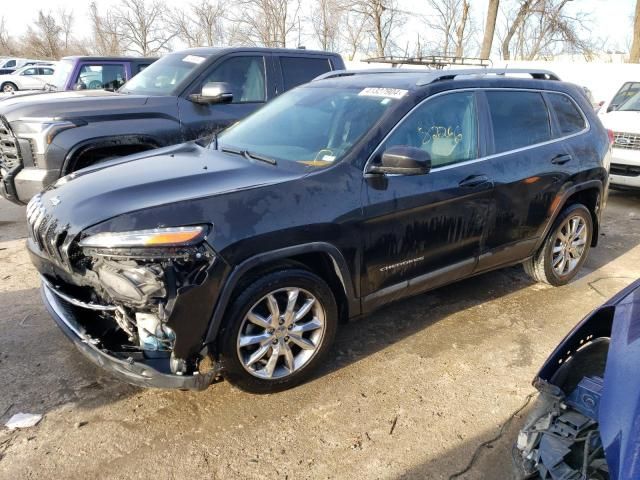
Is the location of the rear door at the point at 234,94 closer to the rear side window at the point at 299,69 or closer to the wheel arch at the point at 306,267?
the rear side window at the point at 299,69

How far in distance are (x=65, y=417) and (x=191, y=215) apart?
135cm

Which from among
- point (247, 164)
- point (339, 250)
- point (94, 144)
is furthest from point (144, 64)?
point (339, 250)

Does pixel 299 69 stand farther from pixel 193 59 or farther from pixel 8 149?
pixel 8 149

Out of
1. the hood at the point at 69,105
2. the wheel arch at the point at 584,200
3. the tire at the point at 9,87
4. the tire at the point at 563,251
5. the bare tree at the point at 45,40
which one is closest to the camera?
the wheel arch at the point at 584,200

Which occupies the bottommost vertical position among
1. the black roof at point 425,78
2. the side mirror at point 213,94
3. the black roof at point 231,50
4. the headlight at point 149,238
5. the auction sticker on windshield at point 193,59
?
the headlight at point 149,238

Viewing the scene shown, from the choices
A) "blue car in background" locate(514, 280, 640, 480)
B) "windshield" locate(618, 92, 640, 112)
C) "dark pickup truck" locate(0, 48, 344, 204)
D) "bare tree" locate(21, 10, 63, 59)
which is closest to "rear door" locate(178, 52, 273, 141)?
"dark pickup truck" locate(0, 48, 344, 204)

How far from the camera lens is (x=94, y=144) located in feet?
16.8

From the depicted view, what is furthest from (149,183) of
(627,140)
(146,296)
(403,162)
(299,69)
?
(627,140)

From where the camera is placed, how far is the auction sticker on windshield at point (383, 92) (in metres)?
3.34

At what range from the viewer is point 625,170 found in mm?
7633

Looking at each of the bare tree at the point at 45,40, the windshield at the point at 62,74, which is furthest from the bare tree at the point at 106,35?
the windshield at the point at 62,74

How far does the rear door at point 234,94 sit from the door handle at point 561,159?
10.6 feet

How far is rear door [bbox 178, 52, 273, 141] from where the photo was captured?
5.77m

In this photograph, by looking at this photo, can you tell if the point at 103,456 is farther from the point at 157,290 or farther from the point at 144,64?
the point at 144,64
